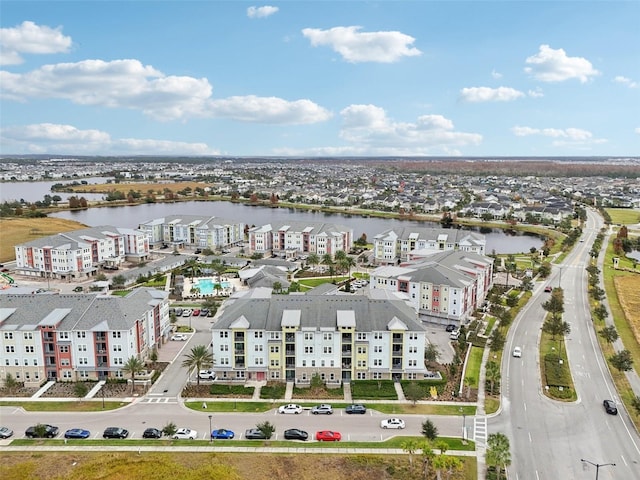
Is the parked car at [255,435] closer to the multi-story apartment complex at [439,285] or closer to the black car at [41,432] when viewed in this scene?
the black car at [41,432]

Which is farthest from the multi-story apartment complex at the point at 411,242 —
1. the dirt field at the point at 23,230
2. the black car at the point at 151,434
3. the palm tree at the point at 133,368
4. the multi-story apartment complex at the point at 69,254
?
the dirt field at the point at 23,230

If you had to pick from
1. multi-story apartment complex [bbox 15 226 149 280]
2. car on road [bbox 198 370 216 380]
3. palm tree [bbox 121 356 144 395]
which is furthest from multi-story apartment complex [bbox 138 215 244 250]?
palm tree [bbox 121 356 144 395]

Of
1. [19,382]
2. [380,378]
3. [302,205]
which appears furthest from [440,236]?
[302,205]

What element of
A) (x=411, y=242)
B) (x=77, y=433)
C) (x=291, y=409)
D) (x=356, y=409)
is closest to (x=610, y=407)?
(x=356, y=409)

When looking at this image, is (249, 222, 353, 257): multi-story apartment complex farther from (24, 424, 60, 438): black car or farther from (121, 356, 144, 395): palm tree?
(24, 424, 60, 438): black car

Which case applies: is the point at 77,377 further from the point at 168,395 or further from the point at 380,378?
the point at 380,378

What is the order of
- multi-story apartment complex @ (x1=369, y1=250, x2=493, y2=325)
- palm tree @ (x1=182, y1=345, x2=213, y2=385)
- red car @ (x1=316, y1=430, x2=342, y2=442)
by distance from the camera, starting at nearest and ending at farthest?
1. red car @ (x1=316, y1=430, x2=342, y2=442)
2. palm tree @ (x1=182, y1=345, x2=213, y2=385)
3. multi-story apartment complex @ (x1=369, y1=250, x2=493, y2=325)

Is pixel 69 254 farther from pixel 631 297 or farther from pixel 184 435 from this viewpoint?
pixel 631 297
